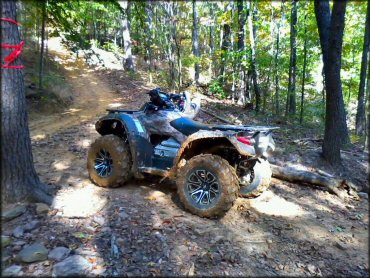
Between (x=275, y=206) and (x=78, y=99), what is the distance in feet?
37.0

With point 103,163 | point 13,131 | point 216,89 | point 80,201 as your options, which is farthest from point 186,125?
point 216,89

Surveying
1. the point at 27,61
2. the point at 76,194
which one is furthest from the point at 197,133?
the point at 27,61

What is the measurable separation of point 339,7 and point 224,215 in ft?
16.6

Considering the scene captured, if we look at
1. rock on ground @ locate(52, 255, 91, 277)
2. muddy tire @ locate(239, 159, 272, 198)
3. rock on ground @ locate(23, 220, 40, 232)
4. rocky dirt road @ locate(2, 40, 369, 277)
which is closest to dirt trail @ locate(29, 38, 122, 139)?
rocky dirt road @ locate(2, 40, 369, 277)

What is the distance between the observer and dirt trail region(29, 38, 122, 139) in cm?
1012

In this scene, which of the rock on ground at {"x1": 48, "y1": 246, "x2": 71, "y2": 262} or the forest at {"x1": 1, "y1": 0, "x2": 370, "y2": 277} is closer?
the rock on ground at {"x1": 48, "y1": 246, "x2": 71, "y2": 262}

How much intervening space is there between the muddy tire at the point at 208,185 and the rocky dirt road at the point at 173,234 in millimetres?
193

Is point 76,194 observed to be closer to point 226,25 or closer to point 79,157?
point 79,157

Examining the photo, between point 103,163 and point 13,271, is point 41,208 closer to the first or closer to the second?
point 13,271

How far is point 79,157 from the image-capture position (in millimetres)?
7383

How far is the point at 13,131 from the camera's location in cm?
402

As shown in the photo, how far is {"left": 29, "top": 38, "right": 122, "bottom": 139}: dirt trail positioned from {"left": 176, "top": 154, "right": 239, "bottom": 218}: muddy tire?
5.73 m

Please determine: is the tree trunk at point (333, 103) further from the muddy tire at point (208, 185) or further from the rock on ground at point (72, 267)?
the rock on ground at point (72, 267)

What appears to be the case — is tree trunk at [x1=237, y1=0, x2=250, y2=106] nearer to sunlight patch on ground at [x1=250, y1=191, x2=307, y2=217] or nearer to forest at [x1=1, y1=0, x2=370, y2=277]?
forest at [x1=1, y1=0, x2=370, y2=277]
